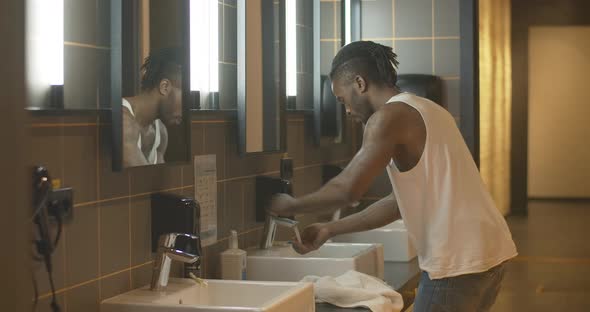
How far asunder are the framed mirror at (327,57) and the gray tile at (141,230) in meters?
1.79

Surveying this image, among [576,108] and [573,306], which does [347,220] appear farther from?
[576,108]

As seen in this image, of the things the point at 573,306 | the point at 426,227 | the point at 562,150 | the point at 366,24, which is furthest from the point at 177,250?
the point at 562,150

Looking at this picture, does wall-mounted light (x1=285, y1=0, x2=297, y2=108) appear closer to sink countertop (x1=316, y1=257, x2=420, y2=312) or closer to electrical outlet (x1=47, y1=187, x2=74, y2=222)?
sink countertop (x1=316, y1=257, x2=420, y2=312)

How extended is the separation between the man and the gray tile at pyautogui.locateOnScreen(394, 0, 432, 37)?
2743 millimetres

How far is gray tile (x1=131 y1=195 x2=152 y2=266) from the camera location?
2.81 meters

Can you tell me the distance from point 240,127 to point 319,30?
4.02 ft

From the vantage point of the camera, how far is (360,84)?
9.41ft

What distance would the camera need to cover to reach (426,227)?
2625 millimetres

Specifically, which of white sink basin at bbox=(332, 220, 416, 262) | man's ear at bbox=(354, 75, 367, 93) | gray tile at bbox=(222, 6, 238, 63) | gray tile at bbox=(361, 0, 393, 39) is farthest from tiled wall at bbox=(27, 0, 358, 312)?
gray tile at bbox=(361, 0, 393, 39)

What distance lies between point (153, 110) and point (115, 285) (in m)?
0.56

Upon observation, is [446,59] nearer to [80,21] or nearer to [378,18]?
[378,18]

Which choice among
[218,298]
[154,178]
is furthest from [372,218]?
[154,178]

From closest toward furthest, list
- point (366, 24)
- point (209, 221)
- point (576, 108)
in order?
point (209, 221)
point (366, 24)
point (576, 108)

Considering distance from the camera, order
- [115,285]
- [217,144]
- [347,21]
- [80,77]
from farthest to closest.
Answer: [347,21], [217,144], [115,285], [80,77]
